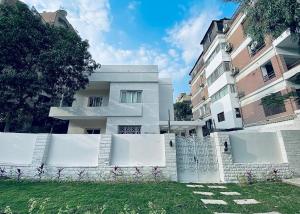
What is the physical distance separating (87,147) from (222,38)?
19.9 meters

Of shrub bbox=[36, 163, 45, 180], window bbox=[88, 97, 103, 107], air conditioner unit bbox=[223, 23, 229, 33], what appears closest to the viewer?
shrub bbox=[36, 163, 45, 180]

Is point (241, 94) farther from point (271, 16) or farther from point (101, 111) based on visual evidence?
point (101, 111)

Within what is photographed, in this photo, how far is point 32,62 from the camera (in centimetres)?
1290

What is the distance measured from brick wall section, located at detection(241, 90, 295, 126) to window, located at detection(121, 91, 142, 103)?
10.3 meters

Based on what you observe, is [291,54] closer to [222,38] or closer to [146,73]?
[222,38]

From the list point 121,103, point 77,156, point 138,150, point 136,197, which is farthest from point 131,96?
point 136,197

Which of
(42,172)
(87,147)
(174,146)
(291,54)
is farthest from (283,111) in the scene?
(42,172)

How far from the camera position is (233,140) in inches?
320

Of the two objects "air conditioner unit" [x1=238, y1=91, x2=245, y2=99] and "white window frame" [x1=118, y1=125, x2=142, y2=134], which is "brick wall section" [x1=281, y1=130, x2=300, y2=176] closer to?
"white window frame" [x1=118, y1=125, x2=142, y2=134]

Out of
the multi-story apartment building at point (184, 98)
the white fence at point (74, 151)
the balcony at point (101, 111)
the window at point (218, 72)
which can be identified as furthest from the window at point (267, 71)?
the multi-story apartment building at point (184, 98)

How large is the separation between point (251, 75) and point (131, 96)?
11521mm

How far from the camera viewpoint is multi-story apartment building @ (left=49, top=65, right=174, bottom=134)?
45.7 feet

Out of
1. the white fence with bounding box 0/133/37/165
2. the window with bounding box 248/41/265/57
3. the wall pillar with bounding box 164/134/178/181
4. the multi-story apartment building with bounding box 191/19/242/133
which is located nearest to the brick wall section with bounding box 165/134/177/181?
the wall pillar with bounding box 164/134/178/181

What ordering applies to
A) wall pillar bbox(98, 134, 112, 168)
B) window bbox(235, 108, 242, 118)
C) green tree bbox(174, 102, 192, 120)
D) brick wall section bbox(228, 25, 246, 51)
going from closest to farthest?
wall pillar bbox(98, 134, 112, 168), brick wall section bbox(228, 25, 246, 51), window bbox(235, 108, 242, 118), green tree bbox(174, 102, 192, 120)
